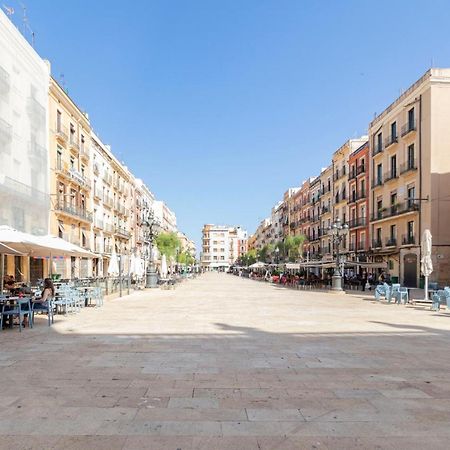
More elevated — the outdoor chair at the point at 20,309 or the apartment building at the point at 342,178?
the apartment building at the point at 342,178

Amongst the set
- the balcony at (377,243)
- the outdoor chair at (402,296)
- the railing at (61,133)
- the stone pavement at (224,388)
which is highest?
the railing at (61,133)

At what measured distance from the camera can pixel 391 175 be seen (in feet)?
108

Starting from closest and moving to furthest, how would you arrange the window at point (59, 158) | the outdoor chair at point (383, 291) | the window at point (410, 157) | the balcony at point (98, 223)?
1. the outdoor chair at point (383, 291)
2. the window at point (59, 158)
3. the window at point (410, 157)
4. the balcony at point (98, 223)

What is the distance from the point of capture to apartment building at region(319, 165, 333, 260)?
49116 mm

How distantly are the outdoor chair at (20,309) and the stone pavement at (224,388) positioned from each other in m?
0.53

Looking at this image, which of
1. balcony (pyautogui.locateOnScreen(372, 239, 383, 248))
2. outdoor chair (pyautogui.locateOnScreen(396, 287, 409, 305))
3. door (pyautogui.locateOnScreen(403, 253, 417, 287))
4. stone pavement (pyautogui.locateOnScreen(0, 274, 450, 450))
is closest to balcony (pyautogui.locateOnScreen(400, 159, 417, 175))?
door (pyautogui.locateOnScreen(403, 253, 417, 287))

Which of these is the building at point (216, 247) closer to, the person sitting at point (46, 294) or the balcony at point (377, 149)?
the balcony at point (377, 149)

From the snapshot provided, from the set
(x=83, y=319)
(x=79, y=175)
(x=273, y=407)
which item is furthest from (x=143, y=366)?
(x=79, y=175)

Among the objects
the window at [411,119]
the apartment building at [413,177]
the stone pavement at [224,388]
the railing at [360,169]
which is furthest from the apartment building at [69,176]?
the railing at [360,169]

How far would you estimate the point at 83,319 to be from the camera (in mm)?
11492

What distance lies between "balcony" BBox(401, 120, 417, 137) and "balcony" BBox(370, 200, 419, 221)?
503cm

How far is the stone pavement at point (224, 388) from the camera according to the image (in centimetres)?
378

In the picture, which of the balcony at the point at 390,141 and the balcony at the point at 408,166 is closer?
the balcony at the point at 408,166

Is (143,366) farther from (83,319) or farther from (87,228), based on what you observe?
(87,228)
